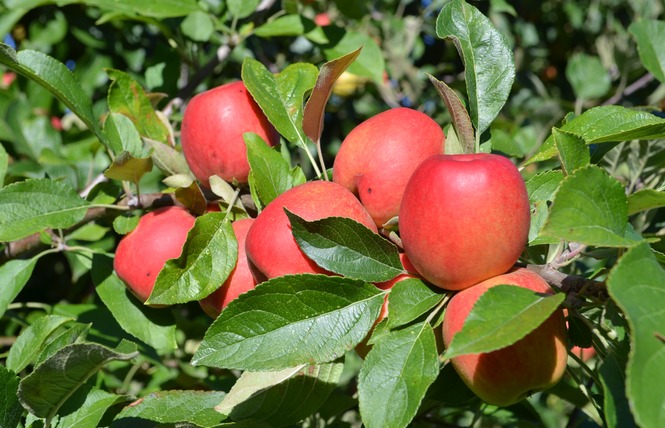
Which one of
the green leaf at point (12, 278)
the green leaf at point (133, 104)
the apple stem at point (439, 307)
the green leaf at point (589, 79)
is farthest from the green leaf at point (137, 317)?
the green leaf at point (589, 79)

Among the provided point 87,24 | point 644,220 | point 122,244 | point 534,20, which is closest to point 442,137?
point 122,244

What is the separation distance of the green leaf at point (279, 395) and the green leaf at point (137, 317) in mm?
220

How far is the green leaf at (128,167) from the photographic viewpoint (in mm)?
1071

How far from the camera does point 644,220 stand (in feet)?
5.01

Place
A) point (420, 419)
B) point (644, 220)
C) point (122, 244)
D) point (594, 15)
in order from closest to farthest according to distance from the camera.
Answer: point (122, 244) < point (420, 419) < point (644, 220) < point (594, 15)

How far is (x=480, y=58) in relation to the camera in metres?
1.03

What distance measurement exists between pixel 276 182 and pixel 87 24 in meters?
1.58

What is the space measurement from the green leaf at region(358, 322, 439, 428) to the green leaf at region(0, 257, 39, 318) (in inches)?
30.3

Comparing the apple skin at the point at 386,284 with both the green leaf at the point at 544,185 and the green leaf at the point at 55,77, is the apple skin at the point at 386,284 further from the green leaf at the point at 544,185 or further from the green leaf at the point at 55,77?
the green leaf at the point at 55,77

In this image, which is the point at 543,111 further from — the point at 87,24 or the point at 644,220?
the point at 87,24

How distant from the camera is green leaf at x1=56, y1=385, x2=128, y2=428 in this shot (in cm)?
101

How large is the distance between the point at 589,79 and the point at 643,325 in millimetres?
2230

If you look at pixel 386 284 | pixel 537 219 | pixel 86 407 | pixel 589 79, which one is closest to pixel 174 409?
pixel 86 407

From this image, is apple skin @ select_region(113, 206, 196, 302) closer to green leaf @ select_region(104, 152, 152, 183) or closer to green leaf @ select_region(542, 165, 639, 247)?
green leaf @ select_region(104, 152, 152, 183)
